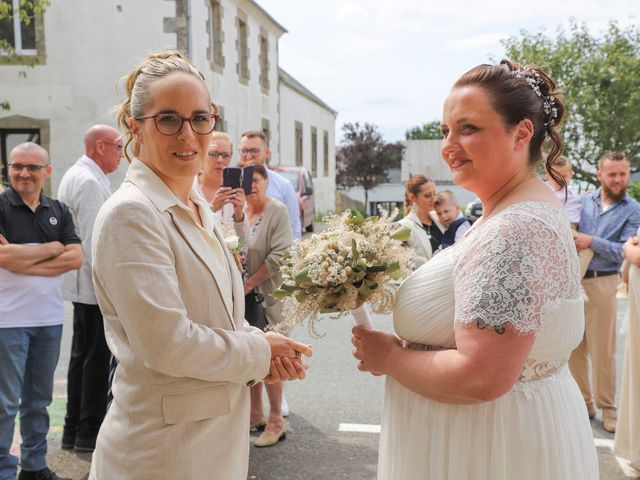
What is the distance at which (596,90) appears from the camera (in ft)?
78.5

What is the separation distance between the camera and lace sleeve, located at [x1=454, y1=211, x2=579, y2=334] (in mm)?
1958

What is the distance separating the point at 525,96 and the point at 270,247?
336 cm

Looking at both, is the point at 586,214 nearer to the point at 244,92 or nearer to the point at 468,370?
the point at 468,370

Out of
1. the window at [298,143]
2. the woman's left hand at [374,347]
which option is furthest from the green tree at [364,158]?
the woman's left hand at [374,347]

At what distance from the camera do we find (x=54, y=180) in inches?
713

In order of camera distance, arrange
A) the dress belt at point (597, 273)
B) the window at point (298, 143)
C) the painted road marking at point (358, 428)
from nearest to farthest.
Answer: the painted road marking at point (358, 428), the dress belt at point (597, 273), the window at point (298, 143)

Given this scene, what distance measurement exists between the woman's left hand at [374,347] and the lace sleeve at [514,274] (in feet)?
1.48

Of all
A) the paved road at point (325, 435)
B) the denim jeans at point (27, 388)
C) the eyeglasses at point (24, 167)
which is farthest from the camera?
the paved road at point (325, 435)

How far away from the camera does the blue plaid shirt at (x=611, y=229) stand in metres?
5.64

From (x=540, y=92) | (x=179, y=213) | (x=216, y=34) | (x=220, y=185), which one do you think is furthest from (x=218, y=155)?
(x=216, y=34)

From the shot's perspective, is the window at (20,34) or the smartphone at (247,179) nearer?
the smartphone at (247,179)

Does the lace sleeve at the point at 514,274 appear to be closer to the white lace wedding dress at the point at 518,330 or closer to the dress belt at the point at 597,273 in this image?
the white lace wedding dress at the point at 518,330

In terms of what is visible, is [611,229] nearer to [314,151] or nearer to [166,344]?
[166,344]

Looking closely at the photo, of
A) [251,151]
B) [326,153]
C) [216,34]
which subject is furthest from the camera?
[326,153]
